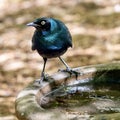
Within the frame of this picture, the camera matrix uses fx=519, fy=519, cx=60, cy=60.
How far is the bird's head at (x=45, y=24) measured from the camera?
3578mm

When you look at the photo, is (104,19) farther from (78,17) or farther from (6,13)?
(6,13)

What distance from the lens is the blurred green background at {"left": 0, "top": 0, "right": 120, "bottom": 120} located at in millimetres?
6949

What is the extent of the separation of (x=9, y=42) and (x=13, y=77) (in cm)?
167

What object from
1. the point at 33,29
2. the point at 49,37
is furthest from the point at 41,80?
the point at 33,29

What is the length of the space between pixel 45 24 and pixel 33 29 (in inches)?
220

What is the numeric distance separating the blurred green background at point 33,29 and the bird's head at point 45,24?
2244 millimetres

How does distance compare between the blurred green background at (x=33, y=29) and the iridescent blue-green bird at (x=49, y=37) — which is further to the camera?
the blurred green background at (x=33, y=29)

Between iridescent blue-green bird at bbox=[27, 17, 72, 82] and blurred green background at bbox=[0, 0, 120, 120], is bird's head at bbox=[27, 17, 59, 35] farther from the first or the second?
blurred green background at bbox=[0, 0, 120, 120]

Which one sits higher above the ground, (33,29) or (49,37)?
(49,37)

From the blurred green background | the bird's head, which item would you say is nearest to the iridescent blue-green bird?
the bird's head

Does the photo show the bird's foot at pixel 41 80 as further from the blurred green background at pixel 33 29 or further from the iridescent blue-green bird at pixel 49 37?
the blurred green background at pixel 33 29

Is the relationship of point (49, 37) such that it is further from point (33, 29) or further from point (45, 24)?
point (33, 29)

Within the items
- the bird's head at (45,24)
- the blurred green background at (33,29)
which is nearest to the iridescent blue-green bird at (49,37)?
the bird's head at (45,24)

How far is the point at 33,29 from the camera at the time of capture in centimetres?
917
